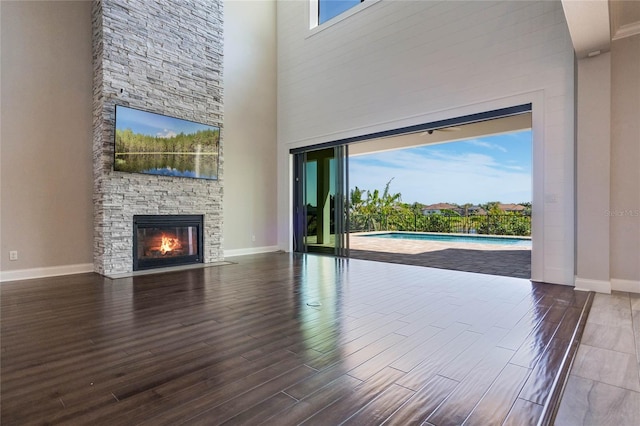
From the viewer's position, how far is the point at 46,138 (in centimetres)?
504

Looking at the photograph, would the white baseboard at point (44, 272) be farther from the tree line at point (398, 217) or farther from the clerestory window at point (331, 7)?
the tree line at point (398, 217)

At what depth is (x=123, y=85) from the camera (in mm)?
5375

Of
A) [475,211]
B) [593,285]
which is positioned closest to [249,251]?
[593,285]

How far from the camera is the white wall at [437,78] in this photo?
175 inches

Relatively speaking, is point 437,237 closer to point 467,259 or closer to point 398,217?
point 398,217

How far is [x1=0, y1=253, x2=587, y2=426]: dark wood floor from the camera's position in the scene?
1682 millimetres

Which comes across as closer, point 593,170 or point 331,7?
point 593,170

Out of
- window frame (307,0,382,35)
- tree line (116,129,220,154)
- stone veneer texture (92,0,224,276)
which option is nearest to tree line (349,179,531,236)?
window frame (307,0,382,35)

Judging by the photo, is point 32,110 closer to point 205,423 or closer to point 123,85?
point 123,85

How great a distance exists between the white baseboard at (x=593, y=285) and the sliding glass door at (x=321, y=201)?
4.01 metres

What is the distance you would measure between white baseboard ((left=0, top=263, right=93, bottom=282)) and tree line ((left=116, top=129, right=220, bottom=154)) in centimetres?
200

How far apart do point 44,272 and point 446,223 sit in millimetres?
12401

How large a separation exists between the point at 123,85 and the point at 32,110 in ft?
4.28

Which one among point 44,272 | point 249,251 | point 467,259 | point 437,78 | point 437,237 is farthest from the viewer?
point 437,237
